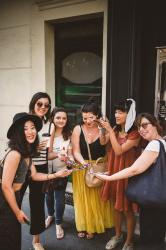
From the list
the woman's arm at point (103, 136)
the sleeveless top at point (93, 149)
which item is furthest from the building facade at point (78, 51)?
the sleeveless top at point (93, 149)

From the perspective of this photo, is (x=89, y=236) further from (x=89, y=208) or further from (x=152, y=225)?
(x=152, y=225)

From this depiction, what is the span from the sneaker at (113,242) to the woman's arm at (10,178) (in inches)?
60.8

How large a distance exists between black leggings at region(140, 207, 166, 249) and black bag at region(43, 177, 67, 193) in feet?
4.18

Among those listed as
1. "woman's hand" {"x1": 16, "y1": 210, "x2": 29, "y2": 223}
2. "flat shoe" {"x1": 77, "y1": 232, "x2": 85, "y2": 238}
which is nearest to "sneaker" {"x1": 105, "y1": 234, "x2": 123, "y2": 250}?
"flat shoe" {"x1": 77, "y1": 232, "x2": 85, "y2": 238}

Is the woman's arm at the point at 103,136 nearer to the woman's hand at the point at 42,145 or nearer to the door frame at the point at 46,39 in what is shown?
the woman's hand at the point at 42,145

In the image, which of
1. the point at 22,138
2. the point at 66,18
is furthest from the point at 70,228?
the point at 66,18

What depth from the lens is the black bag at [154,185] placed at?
2.47 meters

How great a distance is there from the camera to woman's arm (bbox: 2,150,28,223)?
2.48 m

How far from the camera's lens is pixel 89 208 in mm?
3678

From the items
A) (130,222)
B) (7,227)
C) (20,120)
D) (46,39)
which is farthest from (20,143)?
(46,39)

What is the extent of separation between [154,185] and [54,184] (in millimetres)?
1512

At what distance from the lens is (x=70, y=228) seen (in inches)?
162

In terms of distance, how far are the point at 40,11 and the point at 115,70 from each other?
1979 mm

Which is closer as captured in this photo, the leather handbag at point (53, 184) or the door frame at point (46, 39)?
the leather handbag at point (53, 184)
